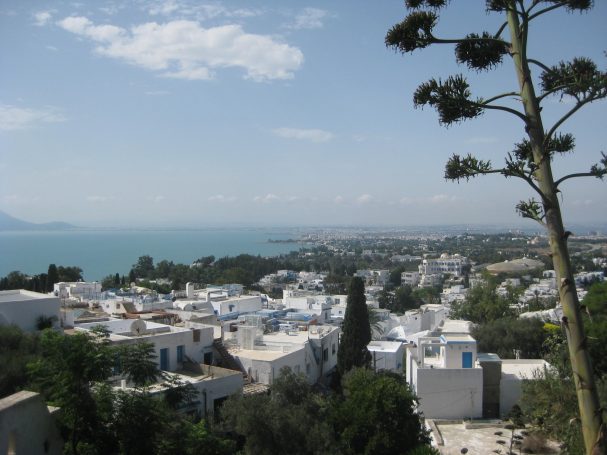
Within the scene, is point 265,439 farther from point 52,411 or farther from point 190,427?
point 52,411

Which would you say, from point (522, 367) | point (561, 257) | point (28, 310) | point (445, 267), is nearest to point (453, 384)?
point (522, 367)

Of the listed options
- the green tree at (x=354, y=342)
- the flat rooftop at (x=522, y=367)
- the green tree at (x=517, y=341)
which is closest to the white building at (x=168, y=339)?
the green tree at (x=354, y=342)

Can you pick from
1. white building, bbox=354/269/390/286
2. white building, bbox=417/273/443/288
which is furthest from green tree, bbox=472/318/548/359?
white building, bbox=417/273/443/288

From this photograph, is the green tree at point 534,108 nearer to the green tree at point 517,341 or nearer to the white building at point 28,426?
the white building at point 28,426

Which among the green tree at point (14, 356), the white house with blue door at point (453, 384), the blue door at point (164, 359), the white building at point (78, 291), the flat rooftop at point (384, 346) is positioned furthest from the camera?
the white building at point (78, 291)

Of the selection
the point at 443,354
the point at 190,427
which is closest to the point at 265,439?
the point at 190,427

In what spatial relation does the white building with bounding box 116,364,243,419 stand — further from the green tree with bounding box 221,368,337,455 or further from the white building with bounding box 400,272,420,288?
the white building with bounding box 400,272,420,288
